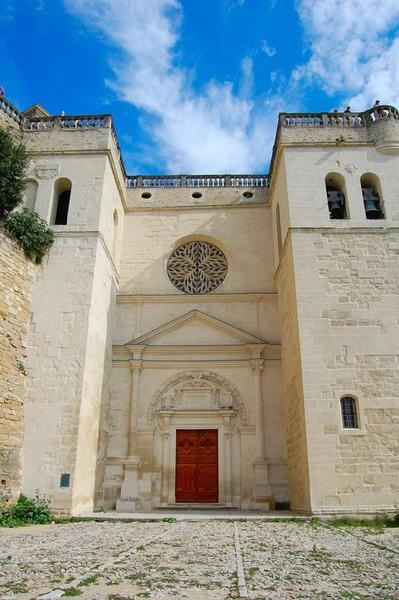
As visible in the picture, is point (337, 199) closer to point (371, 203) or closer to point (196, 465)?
point (371, 203)

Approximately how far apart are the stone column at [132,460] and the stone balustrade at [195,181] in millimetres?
5581

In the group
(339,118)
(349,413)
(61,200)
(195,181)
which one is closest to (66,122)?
(61,200)

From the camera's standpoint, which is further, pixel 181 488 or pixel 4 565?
pixel 181 488

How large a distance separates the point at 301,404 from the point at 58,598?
717cm

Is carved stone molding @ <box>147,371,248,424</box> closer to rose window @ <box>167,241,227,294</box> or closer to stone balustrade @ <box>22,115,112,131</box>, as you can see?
rose window @ <box>167,241,227,294</box>

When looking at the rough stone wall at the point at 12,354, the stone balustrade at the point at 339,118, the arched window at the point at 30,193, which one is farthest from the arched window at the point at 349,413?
the arched window at the point at 30,193

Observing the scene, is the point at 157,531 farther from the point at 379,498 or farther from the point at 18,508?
the point at 379,498

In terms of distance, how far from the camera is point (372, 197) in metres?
11.5

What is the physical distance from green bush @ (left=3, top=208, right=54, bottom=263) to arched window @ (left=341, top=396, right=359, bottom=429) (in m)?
7.31

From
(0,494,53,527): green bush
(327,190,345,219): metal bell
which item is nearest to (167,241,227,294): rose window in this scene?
(327,190,345,219): metal bell

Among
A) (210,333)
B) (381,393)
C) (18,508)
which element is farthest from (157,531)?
(210,333)

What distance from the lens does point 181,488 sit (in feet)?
37.1

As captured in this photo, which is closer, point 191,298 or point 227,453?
point 227,453

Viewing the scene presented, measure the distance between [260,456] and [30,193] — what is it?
8.49 metres
